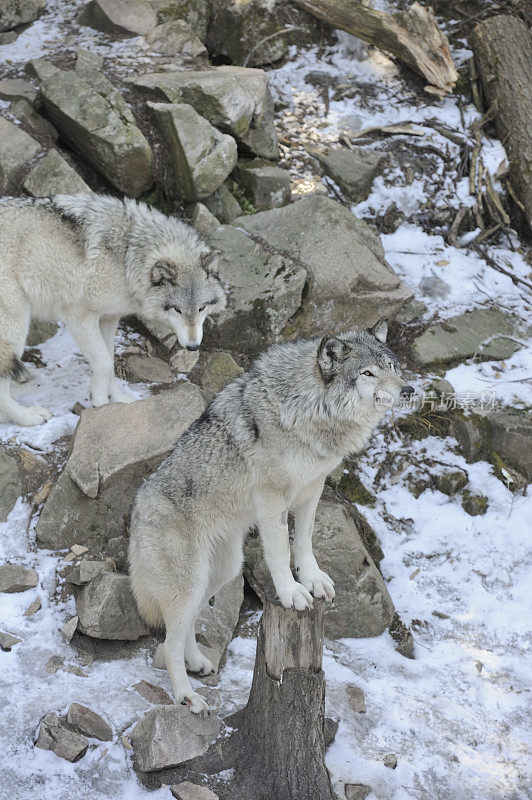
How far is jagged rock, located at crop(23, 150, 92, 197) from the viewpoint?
894 centimetres

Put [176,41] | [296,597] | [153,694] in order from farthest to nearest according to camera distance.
A: [176,41]
[153,694]
[296,597]

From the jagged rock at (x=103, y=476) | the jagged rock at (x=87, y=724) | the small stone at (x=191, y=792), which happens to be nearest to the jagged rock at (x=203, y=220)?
the jagged rock at (x=103, y=476)

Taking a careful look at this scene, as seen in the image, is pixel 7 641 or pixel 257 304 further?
pixel 257 304

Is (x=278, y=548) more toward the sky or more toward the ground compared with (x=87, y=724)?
more toward the sky

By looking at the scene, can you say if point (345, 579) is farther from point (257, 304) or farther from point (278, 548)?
point (257, 304)

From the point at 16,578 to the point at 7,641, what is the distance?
596 mm

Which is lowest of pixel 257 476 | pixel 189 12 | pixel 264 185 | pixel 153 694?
pixel 153 694

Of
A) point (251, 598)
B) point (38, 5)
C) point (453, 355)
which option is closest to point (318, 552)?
point (251, 598)

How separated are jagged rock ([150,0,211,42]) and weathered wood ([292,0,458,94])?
212 centimetres

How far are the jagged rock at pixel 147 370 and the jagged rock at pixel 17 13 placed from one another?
705 cm

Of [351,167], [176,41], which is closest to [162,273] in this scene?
[351,167]

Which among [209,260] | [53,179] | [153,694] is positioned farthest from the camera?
[53,179]

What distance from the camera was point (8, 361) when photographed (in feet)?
21.6

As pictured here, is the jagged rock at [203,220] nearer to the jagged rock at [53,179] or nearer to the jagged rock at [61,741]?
the jagged rock at [53,179]
